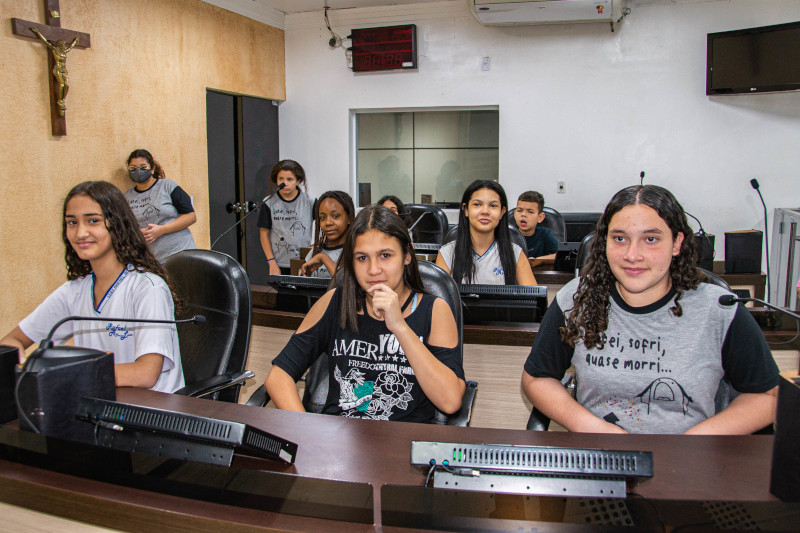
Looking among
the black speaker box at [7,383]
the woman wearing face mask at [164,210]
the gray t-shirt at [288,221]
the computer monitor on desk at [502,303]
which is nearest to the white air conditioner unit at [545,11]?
the gray t-shirt at [288,221]

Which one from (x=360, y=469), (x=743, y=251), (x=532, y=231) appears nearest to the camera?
(x=360, y=469)

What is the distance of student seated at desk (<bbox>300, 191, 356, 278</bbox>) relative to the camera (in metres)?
3.06

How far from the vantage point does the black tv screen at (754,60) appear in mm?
4762

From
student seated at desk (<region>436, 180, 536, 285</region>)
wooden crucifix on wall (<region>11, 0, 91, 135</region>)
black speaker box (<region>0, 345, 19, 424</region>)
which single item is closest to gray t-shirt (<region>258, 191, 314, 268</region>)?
wooden crucifix on wall (<region>11, 0, 91, 135</region>)

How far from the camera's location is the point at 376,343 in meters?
1.64

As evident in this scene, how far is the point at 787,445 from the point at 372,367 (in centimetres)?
92

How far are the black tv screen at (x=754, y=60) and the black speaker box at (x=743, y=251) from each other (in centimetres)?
164

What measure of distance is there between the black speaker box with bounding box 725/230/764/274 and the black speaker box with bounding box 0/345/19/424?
3.79 metres

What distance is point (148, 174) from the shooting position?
4027 millimetres

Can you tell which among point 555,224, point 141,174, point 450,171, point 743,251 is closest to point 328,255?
point 141,174

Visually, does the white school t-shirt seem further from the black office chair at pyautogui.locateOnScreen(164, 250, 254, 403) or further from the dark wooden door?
the dark wooden door

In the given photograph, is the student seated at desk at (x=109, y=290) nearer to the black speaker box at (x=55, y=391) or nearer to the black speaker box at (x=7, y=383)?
the black speaker box at (x=7, y=383)

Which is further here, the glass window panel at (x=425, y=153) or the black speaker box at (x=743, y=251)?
the glass window panel at (x=425, y=153)

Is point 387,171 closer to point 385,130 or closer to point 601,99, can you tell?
point 385,130
